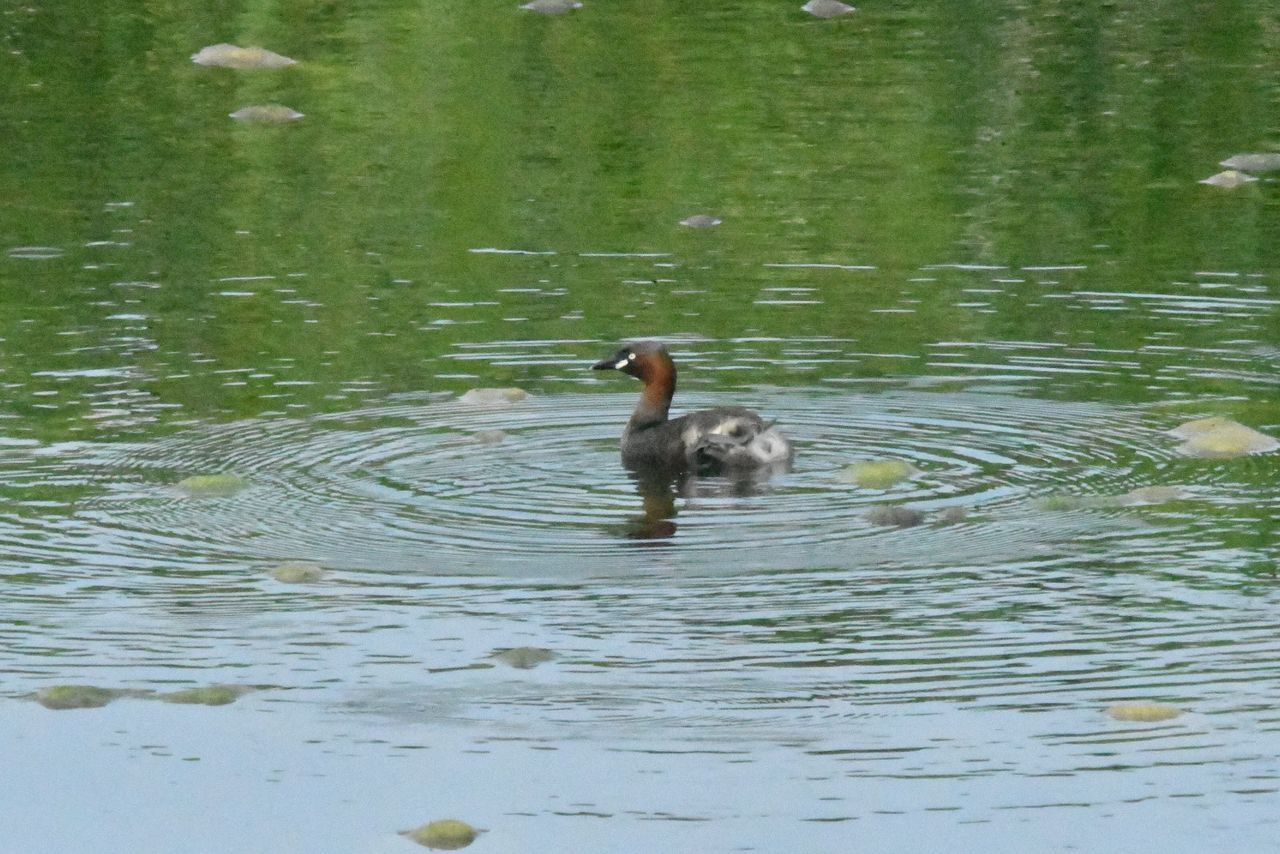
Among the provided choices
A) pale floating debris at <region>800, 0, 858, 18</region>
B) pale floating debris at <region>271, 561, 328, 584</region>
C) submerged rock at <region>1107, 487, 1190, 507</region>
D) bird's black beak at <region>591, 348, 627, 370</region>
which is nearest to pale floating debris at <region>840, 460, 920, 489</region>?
submerged rock at <region>1107, 487, 1190, 507</region>

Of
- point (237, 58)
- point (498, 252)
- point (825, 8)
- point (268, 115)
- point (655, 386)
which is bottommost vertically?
point (655, 386)

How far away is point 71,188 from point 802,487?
9.11m

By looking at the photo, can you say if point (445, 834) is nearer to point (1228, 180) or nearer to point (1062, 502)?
point (1062, 502)

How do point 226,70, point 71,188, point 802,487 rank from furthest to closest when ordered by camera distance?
point 226,70
point 71,188
point 802,487

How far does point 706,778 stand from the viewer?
7391 millimetres

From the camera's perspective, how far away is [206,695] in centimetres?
814

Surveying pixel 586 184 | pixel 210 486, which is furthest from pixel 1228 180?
pixel 210 486

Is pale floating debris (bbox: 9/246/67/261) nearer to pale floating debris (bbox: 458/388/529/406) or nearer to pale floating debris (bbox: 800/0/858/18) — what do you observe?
pale floating debris (bbox: 458/388/529/406)

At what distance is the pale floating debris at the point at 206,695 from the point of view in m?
8.12

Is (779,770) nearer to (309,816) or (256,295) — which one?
(309,816)

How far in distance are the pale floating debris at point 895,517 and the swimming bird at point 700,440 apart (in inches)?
40.3

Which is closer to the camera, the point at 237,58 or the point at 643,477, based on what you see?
the point at 643,477

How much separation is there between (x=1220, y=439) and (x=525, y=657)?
416cm

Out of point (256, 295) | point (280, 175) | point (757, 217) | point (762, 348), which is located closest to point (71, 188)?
point (280, 175)
